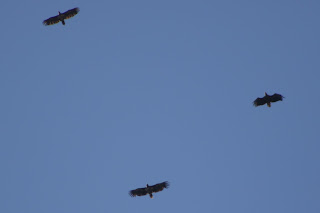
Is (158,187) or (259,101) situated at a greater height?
(259,101)

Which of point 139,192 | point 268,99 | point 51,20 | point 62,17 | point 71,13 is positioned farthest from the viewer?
point 51,20

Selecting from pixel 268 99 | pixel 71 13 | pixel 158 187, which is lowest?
pixel 158 187

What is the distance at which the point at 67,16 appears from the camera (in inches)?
3556

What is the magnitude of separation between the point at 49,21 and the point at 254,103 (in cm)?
2756

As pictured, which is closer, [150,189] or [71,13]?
[150,189]

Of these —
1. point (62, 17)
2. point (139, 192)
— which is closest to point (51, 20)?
point (62, 17)

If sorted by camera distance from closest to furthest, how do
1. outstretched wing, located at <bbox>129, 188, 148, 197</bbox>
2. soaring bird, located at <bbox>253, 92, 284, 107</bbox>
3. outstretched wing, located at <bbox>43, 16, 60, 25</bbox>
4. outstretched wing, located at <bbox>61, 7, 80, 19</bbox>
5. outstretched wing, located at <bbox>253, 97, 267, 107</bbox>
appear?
soaring bird, located at <bbox>253, 92, 284, 107</bbox>
outstretched wing, located at <bbox>253, 97, 267, 107</bbox>
outstretched wing, located at <bbox>129, 188, 148, 197</bbox>
outstretched wing, located at <bbox>61, 7, 80, 19</bbox>
outstretched wing, located at <bbox>43, 16, 60, 25</bbox>

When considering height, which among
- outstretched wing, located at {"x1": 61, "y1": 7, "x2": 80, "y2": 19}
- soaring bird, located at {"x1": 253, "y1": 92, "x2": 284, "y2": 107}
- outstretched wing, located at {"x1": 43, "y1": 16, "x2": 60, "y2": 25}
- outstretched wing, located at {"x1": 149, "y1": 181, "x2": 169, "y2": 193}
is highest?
outstretched wing, located at {"x1": 61, "y1": 7, "x2": 80, "y2": 19}

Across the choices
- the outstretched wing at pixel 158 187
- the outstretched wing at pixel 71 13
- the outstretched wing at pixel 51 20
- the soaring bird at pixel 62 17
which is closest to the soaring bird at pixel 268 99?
the outstretched wing at pixel 158 187

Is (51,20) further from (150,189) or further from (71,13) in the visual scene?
(150,189)

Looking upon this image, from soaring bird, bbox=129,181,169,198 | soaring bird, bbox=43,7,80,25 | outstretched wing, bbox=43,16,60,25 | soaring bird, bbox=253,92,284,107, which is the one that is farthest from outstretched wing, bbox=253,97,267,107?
outstretched wing, bbox=43,16,60,25

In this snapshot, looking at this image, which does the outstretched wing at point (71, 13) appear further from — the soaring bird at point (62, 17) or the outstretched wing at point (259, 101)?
the outstretched wing at point (259, 101)

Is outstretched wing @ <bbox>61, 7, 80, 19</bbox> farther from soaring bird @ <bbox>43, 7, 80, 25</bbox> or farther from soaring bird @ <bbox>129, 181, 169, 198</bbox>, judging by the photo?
soaring bird @ <bbox>129, 181, 169, 198</bbox>

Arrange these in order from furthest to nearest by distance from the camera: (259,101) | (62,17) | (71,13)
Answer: (62,17)
(71,13)
(259,101)
